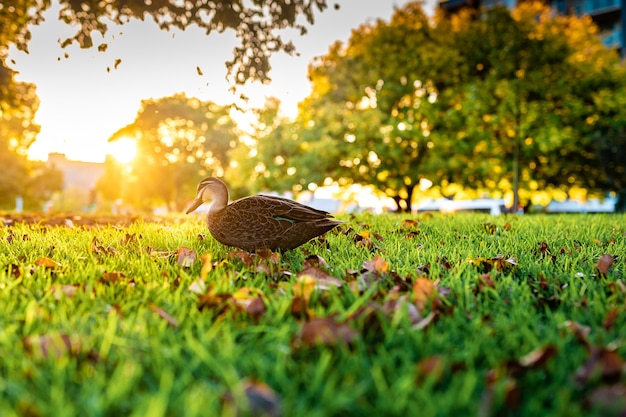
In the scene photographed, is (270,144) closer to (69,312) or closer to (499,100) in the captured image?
(499,100)

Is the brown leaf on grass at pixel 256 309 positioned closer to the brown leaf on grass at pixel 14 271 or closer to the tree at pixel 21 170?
the brown leaf on grass at pixel 14 271

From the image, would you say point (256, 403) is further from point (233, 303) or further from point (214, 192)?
point (214, 192)

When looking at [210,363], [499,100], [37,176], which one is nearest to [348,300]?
[210,363]

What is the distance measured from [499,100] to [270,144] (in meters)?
9.74

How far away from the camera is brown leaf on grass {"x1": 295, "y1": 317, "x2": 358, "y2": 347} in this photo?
5.48 ft

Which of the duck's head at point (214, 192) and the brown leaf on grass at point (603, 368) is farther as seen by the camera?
the duck's head at point (214, 192)

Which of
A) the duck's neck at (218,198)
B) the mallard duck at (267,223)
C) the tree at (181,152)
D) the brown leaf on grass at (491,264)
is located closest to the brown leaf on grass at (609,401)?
the brown leaf on grass at (491,264)

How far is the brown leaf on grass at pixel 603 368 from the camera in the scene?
1.44 meters

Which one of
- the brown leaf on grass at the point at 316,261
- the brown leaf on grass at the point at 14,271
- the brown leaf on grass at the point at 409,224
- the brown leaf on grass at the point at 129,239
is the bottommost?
the brown leaf on grass at the point at 409,224

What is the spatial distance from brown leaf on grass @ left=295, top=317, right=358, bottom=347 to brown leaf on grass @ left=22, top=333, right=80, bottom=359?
76 centimetres

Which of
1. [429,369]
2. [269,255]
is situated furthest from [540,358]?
[269,255]

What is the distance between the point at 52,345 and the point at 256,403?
794 mm

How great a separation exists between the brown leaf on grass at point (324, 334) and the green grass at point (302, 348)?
2 cm

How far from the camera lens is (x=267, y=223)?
3803 millimetres
